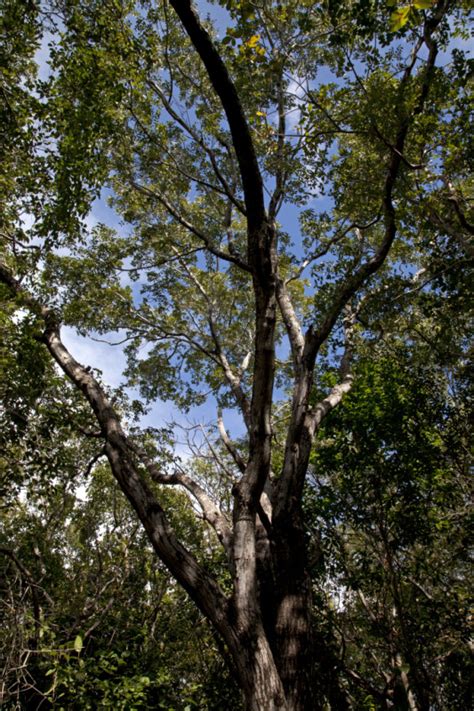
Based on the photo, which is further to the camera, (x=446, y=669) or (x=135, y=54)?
(x=446, y=669)

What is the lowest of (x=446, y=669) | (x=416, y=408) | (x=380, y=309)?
(x=446, y=669)

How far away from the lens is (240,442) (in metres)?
13.0

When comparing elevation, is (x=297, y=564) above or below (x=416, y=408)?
below

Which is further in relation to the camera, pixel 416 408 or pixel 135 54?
pixel 416 408

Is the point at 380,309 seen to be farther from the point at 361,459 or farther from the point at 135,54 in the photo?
the point at 135,54

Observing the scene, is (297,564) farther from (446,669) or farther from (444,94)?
(444,94)

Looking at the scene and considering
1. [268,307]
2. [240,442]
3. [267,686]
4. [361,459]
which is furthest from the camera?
[240,442]

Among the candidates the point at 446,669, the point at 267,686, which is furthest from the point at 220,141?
the point at 446,669

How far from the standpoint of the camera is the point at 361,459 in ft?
23.0

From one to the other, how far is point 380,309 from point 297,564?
16.6 ft

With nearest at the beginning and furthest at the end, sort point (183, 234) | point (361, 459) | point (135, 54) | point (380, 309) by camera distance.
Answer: point (135, 54)
point (361, 459)
point (380, 309)
point (183, 234)

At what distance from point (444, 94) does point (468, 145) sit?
72 centimetres

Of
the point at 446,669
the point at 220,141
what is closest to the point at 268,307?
the point at 220,141

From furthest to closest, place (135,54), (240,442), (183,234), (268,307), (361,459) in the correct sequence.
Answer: (240,442) → (183,234) → (361,459) → (135,54) → (268,307)
